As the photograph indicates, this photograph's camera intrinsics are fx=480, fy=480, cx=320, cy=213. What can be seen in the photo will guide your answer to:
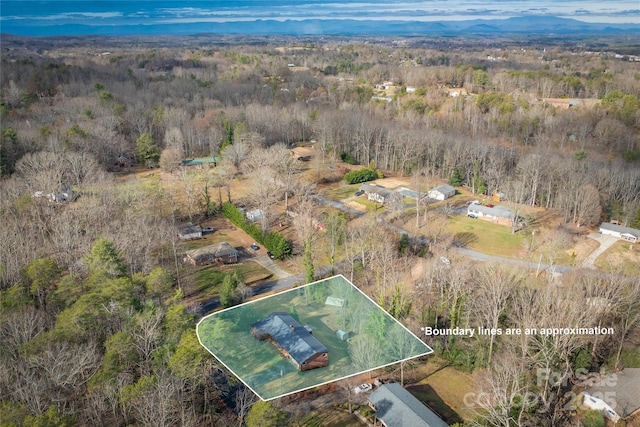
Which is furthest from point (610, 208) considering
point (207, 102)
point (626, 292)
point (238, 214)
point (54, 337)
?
point (207, 102)

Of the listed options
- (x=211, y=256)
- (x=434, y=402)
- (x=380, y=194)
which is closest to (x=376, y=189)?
(x=380, y=194)

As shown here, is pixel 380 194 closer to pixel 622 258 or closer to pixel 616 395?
pixel 622 258

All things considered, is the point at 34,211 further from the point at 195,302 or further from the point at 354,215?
the point at 354,215

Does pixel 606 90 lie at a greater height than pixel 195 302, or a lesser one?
greater

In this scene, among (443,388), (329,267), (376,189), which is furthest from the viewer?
(376,189)

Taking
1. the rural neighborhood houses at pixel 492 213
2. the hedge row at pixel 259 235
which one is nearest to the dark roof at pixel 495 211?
the rural neighborhood houses at pixel 492 213

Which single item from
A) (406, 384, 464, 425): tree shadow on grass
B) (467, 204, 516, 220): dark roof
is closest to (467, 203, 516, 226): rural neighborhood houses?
(467, 204, 516, 220): dark roof
